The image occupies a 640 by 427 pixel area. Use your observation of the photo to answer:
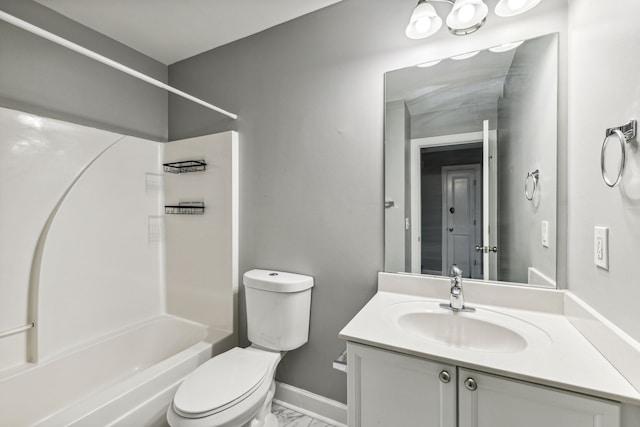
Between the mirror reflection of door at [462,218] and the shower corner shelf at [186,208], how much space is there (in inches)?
63.7

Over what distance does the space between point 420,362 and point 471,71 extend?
4.15 ft

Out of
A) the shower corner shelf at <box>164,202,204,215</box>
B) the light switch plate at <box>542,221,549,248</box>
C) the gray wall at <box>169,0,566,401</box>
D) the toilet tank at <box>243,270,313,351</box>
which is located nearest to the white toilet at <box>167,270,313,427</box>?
the toilet tank at <box>243,270,313,351</box>

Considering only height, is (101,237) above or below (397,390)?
above

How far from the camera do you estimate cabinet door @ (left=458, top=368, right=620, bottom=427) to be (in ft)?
2.31

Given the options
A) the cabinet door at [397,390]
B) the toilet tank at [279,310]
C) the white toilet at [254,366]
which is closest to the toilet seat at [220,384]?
the white toilet at [254,366]

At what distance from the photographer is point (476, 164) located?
132cm

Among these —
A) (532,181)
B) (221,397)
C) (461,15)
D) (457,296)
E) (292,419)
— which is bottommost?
(292,419)

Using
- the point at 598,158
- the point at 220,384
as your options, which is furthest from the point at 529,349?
the point at 220,384

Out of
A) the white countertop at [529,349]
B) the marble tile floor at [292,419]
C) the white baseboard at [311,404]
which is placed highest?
the white countertop at [529,349]

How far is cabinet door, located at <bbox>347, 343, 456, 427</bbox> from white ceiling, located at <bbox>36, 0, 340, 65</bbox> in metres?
1.82

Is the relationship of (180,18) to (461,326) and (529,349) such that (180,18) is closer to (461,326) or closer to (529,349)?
(461,326)

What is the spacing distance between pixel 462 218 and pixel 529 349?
608mm

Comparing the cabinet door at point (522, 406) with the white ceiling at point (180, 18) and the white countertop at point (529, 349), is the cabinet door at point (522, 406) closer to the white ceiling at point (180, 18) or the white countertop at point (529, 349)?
the white countertop at point (529, 349)

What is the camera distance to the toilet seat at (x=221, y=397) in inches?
44.7
